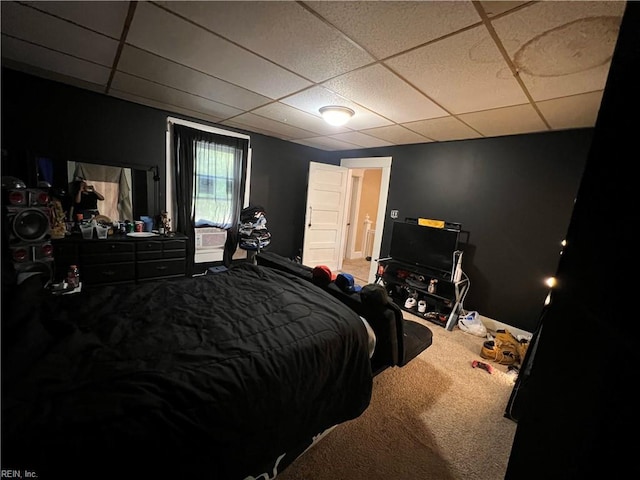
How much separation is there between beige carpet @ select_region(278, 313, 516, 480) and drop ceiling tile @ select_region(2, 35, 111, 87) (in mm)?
3317

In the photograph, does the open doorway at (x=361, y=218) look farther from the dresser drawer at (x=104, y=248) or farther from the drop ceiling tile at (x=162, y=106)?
the dresser drawer at (x=104, y=248)

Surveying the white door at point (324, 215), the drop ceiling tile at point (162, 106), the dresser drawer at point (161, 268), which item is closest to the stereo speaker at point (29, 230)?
the dresser drawer at point (161, 268)

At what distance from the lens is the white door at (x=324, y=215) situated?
477cm

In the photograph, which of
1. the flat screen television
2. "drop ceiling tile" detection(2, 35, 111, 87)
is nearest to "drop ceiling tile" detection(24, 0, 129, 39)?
"drop ceiling tile" detection(2, 35, 111, 87)

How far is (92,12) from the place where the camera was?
148 cm

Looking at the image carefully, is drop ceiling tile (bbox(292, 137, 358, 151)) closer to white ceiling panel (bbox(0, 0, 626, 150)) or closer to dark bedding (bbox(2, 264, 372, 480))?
white ceiling panel (bbox(0, 0, 626, 150))

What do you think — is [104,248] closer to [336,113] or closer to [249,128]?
[249,128]

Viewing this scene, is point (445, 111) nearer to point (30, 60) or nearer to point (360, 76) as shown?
point (360, 76)

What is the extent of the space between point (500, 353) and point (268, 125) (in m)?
3.87

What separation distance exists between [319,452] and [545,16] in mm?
2533

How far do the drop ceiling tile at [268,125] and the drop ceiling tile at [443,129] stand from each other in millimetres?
1574

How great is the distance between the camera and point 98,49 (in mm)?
1888

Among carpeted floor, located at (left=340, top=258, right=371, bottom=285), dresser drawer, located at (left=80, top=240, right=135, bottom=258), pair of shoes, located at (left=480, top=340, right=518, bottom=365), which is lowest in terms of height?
carpeted floor, located at (left=340, top=258, right=371, bottom=285)

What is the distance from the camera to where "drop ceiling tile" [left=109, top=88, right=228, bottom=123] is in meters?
2.88
